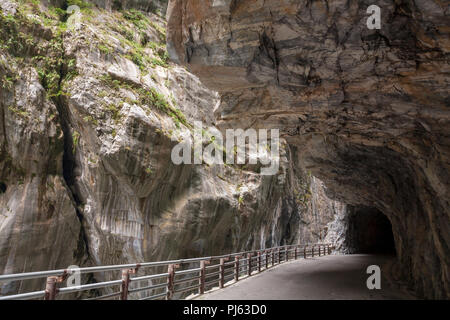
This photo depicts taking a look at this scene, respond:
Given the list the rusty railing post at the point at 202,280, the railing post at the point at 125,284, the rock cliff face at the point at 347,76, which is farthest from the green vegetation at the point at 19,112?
the railing post at the point at 125,284

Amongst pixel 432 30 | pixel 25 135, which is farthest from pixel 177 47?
pixel 25 135

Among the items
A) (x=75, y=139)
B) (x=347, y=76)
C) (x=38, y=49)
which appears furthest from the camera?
(x=38, y=49)

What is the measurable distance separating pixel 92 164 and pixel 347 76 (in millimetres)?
14652

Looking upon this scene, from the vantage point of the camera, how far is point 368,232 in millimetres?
28875

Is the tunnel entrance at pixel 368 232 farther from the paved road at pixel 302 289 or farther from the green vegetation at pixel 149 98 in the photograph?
the green vegetation at pixel 149 98

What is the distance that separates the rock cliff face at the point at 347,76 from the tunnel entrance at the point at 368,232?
17.1 m

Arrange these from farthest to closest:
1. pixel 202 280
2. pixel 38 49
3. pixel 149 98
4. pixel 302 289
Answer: pixel 38 49 < pixel 149 98 < pixel 302 289 < pixel 202 280

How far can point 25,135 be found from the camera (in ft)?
55.9

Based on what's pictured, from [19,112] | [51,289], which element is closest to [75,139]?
[19,112]

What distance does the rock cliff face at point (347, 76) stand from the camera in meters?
5.54

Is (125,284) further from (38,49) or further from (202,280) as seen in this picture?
(38,49)

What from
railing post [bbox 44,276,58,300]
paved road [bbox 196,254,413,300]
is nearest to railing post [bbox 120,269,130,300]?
railing post [bbox 44,276,58,300]

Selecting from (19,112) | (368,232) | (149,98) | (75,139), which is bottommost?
(368,232)
